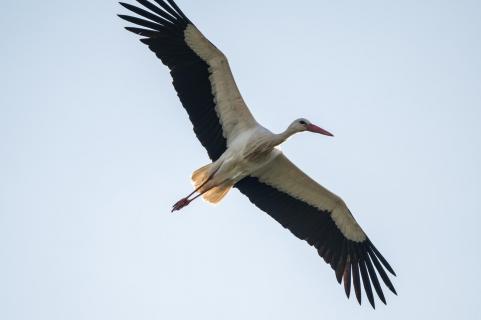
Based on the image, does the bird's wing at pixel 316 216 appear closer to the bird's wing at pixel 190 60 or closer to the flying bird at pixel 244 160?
the flying bird at pixel 244 160

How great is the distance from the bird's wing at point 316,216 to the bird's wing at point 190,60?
103 cm

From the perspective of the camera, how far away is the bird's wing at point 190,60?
1159 cm

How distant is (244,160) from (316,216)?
133 cm

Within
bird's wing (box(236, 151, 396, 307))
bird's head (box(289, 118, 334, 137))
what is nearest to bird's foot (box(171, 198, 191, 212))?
bird's wing (box(236, 151, 396, 307))

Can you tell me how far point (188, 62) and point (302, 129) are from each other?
1.54 metres

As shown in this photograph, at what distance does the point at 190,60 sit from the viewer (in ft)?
38.2

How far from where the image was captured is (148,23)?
1163cm

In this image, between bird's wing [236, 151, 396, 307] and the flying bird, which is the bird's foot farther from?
bird's wing [236, 151, 396, 307]

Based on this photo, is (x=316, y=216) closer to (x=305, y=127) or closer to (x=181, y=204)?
(x=305, y=127)

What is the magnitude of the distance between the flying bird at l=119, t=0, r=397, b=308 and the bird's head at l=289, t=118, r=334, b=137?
0.04 ft

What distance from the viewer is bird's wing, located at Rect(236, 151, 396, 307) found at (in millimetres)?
12258

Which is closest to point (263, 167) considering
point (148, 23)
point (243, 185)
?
point (243, 185)

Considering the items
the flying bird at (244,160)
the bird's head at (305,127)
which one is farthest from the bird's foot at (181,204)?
the bird's head at (305,127)

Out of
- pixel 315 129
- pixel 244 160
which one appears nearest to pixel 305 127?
pixel 315 129
